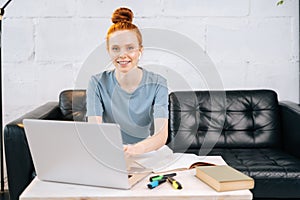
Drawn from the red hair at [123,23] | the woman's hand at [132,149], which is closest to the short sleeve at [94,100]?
the red hair at [123,23]

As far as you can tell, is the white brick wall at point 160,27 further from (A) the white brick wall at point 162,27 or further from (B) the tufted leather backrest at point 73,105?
(B) the tufted leather backrest at point 73,105

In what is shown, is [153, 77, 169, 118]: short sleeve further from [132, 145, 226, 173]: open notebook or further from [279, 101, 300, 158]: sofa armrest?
[279, 101, 300, 158]: sofa armrest

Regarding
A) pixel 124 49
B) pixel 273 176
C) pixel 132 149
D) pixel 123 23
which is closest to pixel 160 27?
pixel 123 23

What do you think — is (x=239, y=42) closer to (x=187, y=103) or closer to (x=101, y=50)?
(x=187, y=103)

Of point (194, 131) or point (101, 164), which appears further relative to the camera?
point (194, 131)

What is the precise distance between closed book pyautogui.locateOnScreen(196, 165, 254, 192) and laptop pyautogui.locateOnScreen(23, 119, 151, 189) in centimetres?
19

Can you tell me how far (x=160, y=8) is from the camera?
2816mm

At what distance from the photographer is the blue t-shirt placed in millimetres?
1797

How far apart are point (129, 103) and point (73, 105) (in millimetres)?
816

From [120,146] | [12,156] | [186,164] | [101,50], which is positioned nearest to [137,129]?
[186,164]

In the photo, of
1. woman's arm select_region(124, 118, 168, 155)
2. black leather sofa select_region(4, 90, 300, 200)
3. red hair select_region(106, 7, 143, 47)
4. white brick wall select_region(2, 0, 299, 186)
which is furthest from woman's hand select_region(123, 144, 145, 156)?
white brick wall select_region(2, 0, 299, 186)

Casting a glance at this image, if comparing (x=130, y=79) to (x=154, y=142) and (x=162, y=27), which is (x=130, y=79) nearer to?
(x=154, y=142)

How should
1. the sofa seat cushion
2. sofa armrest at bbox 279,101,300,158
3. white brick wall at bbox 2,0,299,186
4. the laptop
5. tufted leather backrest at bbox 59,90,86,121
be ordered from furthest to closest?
white brick wall at bbox 2,0,299,186
tufted leather backrest at bbox 59,90,86,121
sofa armrest at bbox 279,101,300,158
the sofa seat cushion
the laptop

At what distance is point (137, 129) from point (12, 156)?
2.12 feet
